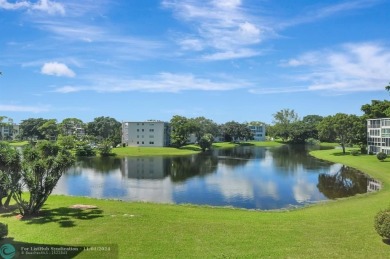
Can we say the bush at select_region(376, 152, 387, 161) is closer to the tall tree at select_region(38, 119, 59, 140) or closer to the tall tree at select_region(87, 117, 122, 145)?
the tall tree at select_region(87, 117, 122, 145)

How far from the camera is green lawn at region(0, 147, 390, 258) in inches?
659

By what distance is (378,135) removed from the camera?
81062 millimetres

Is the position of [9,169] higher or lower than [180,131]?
lower

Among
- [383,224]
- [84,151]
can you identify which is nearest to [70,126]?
[84,151]

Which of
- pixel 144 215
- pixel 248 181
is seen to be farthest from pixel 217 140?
pixel 144 215

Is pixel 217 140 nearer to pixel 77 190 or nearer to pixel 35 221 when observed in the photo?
pixel 77 190

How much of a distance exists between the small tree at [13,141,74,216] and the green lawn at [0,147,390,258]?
3.90 feet

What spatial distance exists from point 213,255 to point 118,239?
5535mm

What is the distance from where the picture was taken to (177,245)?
1759 centimetres

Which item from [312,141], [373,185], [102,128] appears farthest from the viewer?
[312,141]

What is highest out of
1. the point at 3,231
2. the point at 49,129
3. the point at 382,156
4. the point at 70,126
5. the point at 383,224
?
the point at 70,126

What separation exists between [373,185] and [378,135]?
132 feet

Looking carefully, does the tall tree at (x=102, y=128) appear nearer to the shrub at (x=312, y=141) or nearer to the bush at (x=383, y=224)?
the shrub at (x=312, y=141)

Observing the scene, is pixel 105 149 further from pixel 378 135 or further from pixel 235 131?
pixel 235 131
